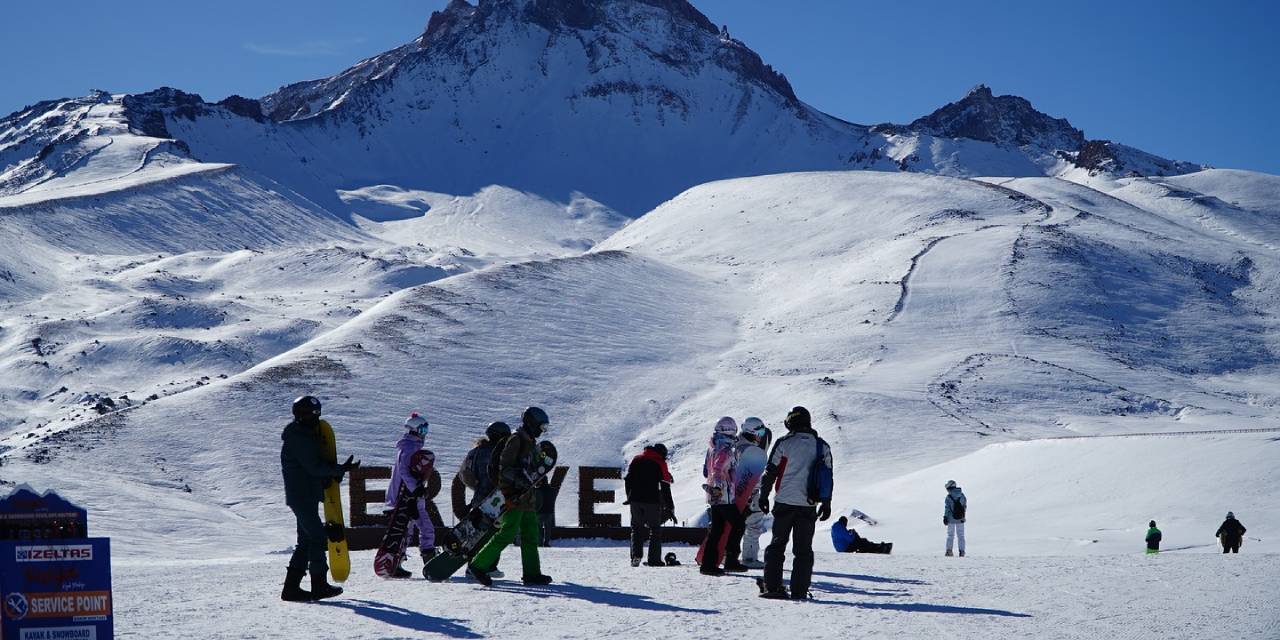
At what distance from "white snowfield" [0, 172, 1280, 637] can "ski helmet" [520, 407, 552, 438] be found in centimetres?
176

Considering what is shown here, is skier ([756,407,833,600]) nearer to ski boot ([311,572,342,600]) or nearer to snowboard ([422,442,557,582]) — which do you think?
snowboard ([422,442,557,582])

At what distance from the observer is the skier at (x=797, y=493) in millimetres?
12812

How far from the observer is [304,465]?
12.4 meters

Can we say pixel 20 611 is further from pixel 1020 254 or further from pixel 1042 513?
pixel 1020 254

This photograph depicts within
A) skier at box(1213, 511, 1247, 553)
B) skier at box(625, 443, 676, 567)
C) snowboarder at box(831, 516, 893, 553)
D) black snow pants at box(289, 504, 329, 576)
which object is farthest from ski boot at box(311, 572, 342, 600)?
skier at box(1213, 511, 1247, 553)

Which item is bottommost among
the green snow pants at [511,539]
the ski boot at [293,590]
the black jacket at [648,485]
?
the ski boot at [293,590]

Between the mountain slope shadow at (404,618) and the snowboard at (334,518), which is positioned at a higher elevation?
the snowboard at (334,518)

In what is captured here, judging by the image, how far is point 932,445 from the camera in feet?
138

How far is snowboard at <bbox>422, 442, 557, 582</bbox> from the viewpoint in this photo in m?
14.0

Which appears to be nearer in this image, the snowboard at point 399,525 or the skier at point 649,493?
the snowboard at point 399,525

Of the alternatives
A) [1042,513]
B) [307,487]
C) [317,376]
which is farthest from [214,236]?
[307,487]

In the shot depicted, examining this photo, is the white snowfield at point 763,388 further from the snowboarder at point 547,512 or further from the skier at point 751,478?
the snowboarder at point 547,512

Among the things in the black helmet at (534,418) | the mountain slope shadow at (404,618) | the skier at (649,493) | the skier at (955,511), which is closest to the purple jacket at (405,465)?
the black helmet at (534,418)

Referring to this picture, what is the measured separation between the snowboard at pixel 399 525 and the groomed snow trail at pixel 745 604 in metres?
0.32
